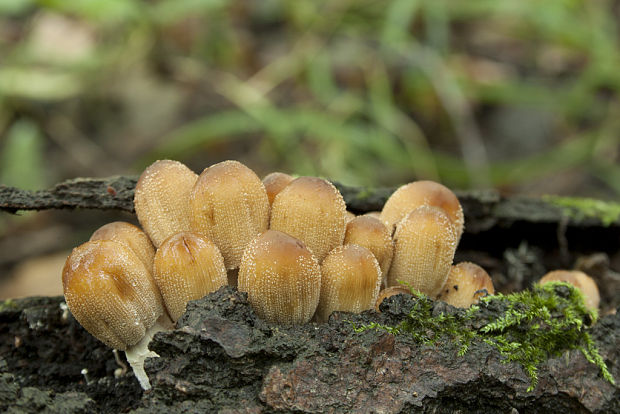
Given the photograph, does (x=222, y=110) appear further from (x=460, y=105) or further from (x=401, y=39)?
(x=460, y=105)

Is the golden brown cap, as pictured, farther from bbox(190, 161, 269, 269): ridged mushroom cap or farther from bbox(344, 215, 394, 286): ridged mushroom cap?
bbox(190, 161, 269, 269): ridged mushroom cap

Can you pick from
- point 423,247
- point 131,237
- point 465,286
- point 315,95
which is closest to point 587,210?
point 465,286

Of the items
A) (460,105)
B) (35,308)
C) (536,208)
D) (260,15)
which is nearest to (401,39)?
(460,105)

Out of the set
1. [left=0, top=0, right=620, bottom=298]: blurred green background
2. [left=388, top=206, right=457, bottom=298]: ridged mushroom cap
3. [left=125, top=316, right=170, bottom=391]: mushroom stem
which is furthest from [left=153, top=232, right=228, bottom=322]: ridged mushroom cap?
[left=0, top=0, right=620, bottom=298]: blurred green background

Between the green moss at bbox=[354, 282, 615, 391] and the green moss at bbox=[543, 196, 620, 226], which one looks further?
the green moss at bbox=[543, 196, 620, 226]

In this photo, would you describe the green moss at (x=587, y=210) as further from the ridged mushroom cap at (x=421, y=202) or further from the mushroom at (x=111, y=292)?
the mushroom at (x=111, y=292)

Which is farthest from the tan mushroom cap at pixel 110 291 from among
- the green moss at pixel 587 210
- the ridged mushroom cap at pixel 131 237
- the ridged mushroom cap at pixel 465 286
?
the green moss at pixel 587 210
